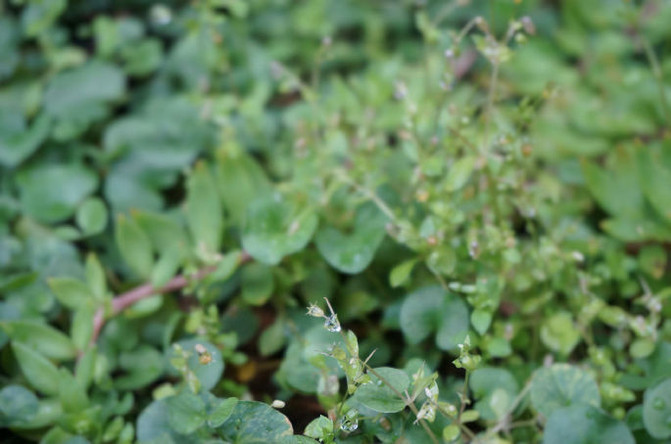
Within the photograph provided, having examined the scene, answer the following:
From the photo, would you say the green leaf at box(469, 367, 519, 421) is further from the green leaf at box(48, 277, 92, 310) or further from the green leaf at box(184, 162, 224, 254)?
the green leaf at box(48, 277, 92, 310)

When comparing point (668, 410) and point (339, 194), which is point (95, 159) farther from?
point (668, 410)

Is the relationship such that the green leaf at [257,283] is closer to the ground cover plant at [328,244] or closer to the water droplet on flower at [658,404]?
the ground cover plant at [328,244]

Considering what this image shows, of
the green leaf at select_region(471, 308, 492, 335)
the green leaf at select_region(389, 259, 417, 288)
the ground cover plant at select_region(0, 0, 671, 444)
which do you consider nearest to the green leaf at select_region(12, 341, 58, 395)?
the ground cover plant at select_region(0, 0, 671, 444)

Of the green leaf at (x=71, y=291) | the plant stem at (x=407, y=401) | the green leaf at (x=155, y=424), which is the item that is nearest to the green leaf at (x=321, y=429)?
the plant stem at (x=407, y=401)

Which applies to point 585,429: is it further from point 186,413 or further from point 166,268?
point 166,268

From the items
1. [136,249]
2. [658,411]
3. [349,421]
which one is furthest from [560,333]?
[136,249]

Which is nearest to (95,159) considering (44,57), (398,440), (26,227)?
(26,227)
